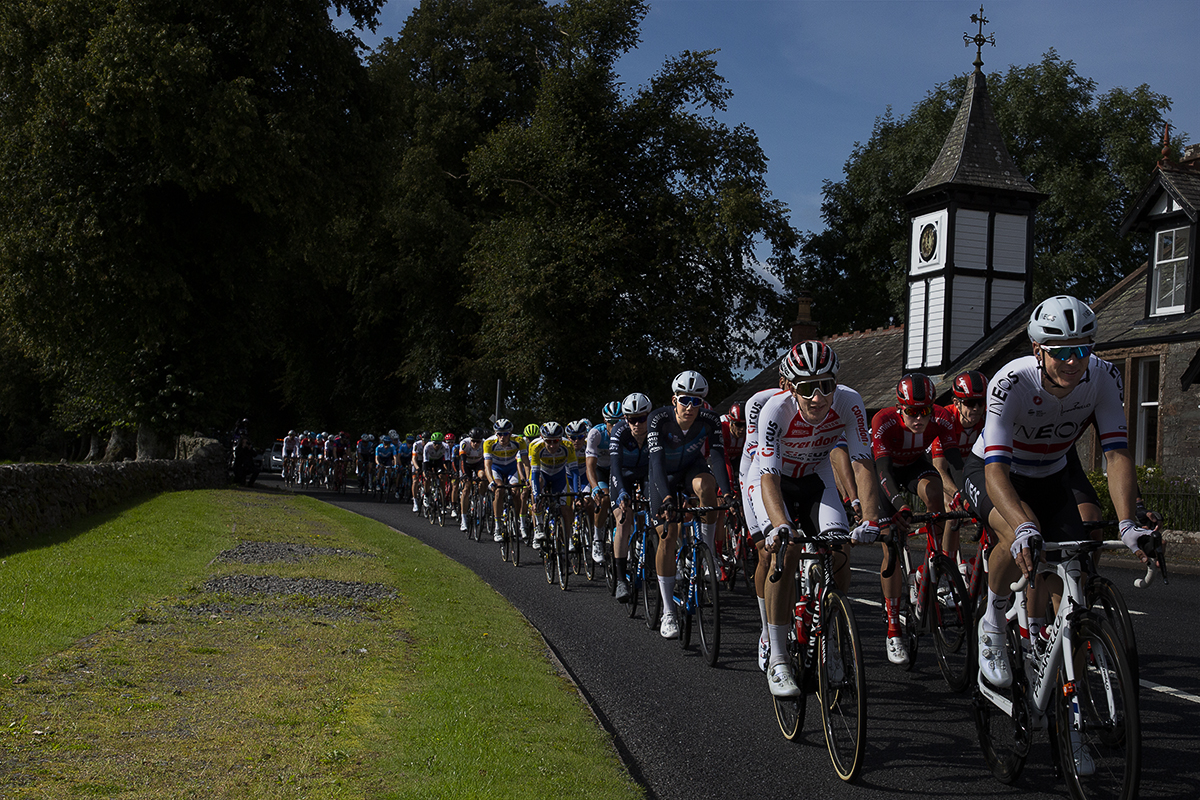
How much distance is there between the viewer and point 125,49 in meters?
26.0

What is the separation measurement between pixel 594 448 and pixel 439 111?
36864 millimetres

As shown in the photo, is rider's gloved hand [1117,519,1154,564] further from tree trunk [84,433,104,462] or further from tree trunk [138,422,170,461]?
tree trunk [84,433,104,462]

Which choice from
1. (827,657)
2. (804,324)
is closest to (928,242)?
(804,324)

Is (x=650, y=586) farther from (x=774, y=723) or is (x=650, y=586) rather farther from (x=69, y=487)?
(x=69, y=487)

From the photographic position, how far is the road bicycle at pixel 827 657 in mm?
5027

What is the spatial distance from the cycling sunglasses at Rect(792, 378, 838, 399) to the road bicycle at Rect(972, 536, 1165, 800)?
62.2 inches

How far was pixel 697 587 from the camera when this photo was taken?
27.1ft

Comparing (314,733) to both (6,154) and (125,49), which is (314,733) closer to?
(125,49)

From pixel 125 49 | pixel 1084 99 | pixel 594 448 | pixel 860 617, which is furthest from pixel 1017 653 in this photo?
pixel 1084 99

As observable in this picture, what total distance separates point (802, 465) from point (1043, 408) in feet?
5.96

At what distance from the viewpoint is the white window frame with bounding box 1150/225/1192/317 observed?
24.0 m

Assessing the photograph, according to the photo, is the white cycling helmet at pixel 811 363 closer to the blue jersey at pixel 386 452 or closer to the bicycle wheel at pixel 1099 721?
the bicycle wheel at pixel 1099 721

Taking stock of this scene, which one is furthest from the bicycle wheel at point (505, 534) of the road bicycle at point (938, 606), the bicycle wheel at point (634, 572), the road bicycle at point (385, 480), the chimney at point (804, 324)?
the chimney at point (804, 324)

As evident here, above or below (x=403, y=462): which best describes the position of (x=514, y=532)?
below
